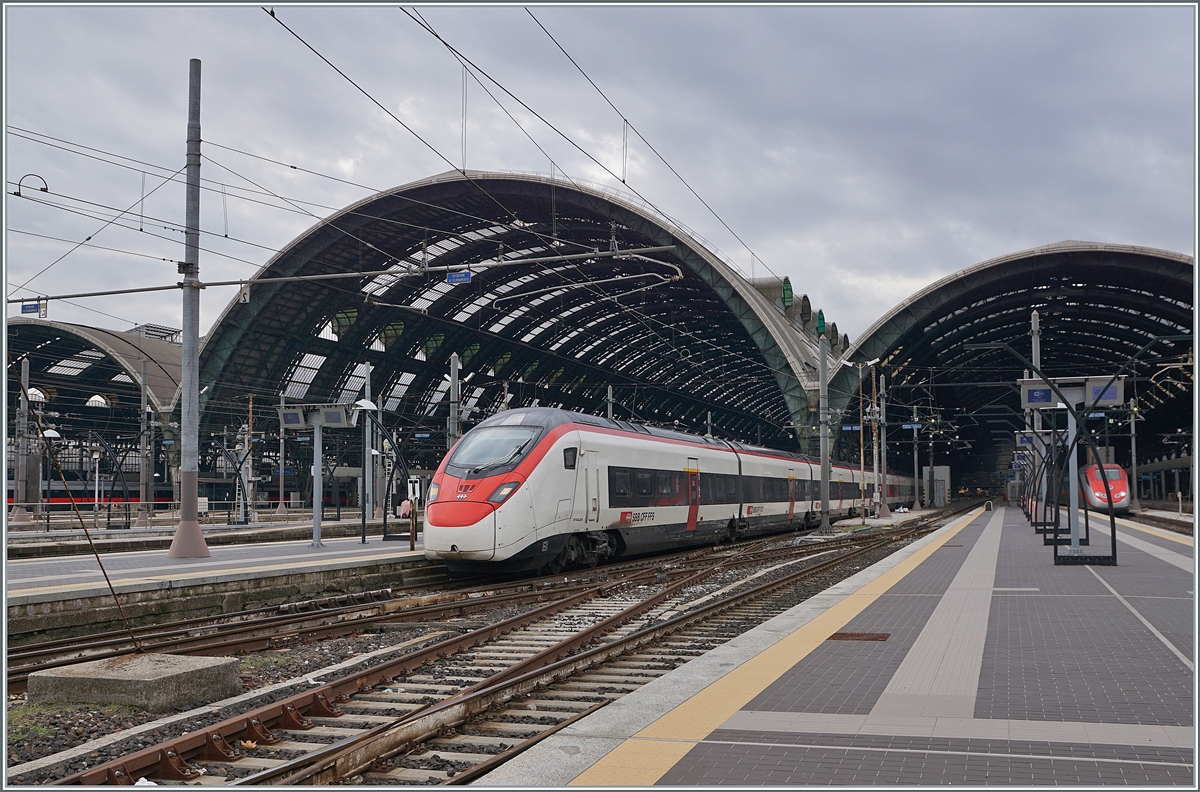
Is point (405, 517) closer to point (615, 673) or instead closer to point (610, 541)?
point (610, 541)

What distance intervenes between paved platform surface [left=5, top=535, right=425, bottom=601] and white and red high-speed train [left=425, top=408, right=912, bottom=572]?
2850 mm

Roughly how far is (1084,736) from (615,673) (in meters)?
4.53

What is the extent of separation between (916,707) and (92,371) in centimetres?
7282

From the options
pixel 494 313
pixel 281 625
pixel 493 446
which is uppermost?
pixel 494 313

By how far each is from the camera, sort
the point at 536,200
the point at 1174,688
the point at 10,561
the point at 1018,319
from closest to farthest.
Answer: the point at 1174,688, the point at 10,561, the point at 536,200, the point at 1018,319

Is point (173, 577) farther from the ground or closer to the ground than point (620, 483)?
closer to the ground

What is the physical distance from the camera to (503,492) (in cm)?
1772

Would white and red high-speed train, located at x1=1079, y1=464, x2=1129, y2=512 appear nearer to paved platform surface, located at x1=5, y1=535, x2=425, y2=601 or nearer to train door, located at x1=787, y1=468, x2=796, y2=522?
train door, located at x1=787, y1=468, x2=796, y2=522

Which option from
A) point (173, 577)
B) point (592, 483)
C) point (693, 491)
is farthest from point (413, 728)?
point (693, 491)

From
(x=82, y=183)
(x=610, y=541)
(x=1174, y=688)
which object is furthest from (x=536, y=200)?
(x=1174, y=688)

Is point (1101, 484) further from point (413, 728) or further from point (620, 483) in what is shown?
point (413, 728)

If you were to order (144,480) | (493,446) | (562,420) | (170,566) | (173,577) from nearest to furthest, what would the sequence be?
(173,577), (170,566), (493,446), (562,420), (144,480)

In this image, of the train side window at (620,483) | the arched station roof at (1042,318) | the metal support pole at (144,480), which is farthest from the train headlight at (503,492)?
the metal support pole at (144,480)

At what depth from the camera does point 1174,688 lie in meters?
7.99
